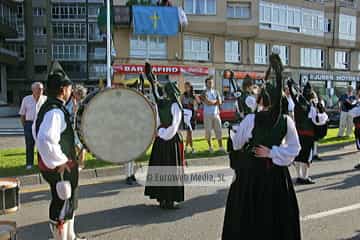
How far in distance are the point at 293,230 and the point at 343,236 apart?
5.41 ft

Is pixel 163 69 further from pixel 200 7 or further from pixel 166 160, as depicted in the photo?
pixel 166 160

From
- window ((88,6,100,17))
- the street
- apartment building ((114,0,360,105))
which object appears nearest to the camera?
the street

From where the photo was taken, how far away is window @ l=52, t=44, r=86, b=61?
67688 mm

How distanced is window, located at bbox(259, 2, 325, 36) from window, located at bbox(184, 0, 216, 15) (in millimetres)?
4869

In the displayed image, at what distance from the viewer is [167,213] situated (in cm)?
603

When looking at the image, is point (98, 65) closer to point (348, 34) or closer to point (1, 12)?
point (1, 12)

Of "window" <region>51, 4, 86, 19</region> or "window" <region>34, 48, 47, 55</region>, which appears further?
"window" <region>51, 4, 86, 19</region>

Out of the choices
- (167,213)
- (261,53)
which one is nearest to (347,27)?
(261,53)

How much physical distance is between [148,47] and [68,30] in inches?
1646

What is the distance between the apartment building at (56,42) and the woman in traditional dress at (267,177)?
63.7 m

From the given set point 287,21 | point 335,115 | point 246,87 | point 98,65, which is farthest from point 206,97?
point 98,65

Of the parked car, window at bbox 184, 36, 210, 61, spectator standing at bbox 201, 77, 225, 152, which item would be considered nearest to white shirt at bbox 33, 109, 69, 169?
spectator standing at bbox 201, 77, 225, 152

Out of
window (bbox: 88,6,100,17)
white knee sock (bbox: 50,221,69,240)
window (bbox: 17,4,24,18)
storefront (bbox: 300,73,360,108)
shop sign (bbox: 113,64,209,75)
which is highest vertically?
window (bbox: 88,6,100,17)

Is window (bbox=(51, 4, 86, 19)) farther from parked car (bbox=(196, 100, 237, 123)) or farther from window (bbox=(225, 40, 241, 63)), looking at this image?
parked car (bbox=(196, 100, 237, 123))
